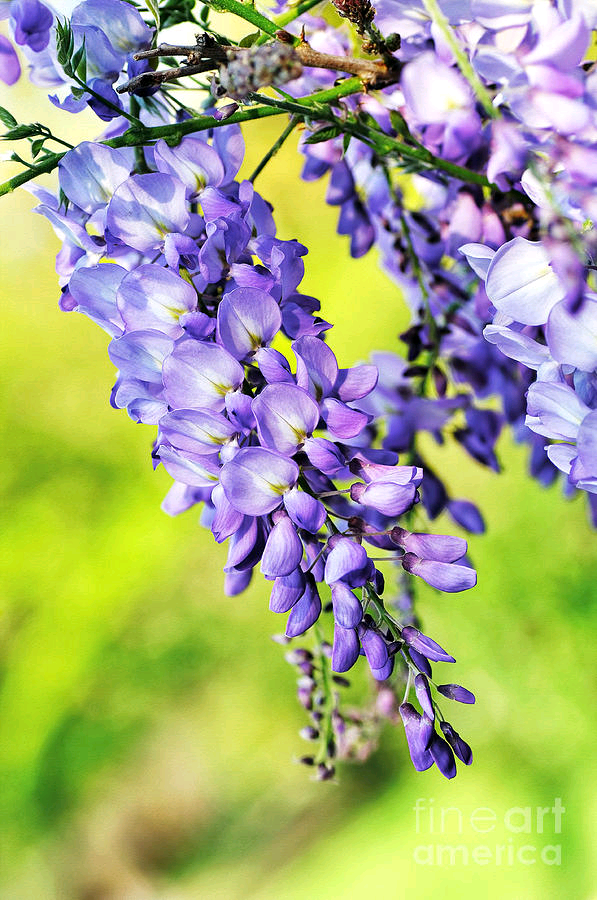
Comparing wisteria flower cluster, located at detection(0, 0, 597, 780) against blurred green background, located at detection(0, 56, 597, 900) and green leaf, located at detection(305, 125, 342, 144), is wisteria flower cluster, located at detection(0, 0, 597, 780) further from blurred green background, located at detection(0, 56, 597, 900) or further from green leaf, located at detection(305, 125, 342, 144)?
blurred green background, located at detection(0, 56, 597, 900)

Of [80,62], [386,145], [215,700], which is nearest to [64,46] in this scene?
[80,62]

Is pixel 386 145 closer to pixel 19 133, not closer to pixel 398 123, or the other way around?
pixel 398 123

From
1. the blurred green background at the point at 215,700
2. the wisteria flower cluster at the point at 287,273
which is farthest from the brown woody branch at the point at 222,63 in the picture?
the blurred green background at the point at 215,700

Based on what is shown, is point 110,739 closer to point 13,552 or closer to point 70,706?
point 70,706

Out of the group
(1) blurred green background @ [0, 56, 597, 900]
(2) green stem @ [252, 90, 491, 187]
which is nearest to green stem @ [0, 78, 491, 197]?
(2) green stem @ [252, 90, 491, 187]

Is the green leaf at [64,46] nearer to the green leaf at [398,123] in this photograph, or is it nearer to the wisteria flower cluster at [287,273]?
the wisteria flower cluster at [287,273]
